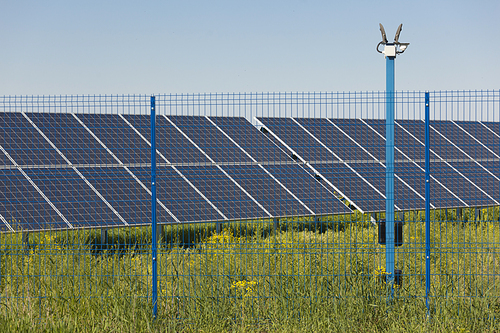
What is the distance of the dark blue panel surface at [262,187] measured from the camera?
1020 cm

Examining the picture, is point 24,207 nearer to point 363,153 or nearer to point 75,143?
point 75,143

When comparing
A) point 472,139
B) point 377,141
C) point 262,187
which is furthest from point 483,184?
point 262,187

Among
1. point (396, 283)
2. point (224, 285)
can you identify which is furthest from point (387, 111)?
point (224, 285)

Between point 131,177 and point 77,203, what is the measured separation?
125 cm

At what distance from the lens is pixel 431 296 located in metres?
6.49

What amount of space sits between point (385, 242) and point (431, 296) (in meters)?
0.92

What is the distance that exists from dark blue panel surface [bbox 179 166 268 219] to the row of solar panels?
0.03 metres

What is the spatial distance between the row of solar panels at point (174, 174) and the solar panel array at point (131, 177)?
2 cm

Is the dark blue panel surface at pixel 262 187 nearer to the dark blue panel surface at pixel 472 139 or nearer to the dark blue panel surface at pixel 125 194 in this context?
the dark blue panel surface at pixel 125 194

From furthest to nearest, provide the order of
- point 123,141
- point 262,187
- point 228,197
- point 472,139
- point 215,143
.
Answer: point 472,139
point 123,141
point 215,143
point 262,187
point 228,197

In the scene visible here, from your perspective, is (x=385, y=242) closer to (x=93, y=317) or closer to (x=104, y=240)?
(x=93, y=317)

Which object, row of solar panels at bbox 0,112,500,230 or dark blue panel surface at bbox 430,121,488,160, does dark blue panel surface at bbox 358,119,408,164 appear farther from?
dark blue panel surface at bbox 430,121,488,160

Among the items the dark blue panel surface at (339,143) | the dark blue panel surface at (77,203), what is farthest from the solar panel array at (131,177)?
the dark blue panel surface at (339,143)

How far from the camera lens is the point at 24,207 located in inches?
339
